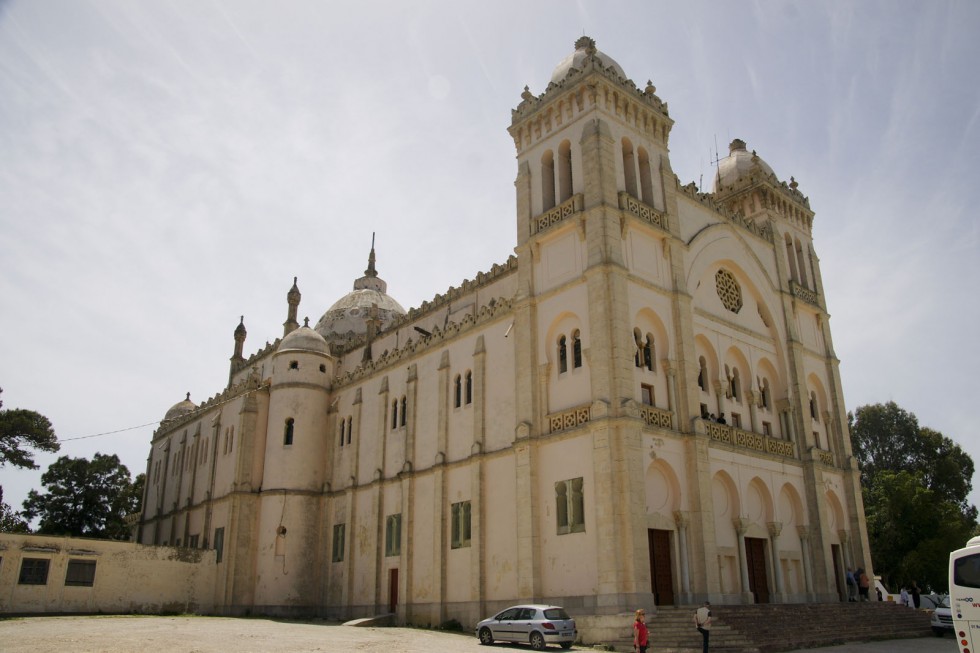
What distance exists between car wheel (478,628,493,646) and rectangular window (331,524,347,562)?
15310 millimetres

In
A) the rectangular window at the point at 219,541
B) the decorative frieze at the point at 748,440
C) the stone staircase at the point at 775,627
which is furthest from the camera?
the rectangular window at the point at 219,541

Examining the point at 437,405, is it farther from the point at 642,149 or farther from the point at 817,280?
the point at 817,280

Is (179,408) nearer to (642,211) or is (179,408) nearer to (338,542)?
(338,542)

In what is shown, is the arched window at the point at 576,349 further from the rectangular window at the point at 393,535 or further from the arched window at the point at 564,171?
the rectangular window at the point at 393,535

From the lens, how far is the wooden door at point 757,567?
28391mm

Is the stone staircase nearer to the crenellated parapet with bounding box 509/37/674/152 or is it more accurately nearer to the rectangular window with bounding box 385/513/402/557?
the rectangular window with bounding box 385/513/402/557

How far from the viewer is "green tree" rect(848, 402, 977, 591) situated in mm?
44281

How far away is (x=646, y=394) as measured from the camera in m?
26.9

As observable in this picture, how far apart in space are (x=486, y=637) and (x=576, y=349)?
32.7 ft

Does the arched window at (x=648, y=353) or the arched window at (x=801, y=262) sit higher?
the arched window at (x=801, y=262)

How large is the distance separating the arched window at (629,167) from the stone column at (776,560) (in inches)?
543

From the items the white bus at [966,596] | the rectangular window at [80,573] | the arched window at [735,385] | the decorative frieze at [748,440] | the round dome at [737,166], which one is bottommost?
the white bus at [966,596]

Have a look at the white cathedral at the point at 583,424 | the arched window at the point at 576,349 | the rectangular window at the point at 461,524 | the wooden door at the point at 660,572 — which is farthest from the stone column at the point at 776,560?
the rectangular window at the point at 461,524

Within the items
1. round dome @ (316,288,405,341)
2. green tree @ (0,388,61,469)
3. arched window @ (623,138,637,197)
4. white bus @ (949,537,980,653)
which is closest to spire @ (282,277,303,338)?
round dome @ (316,288,405,341)
